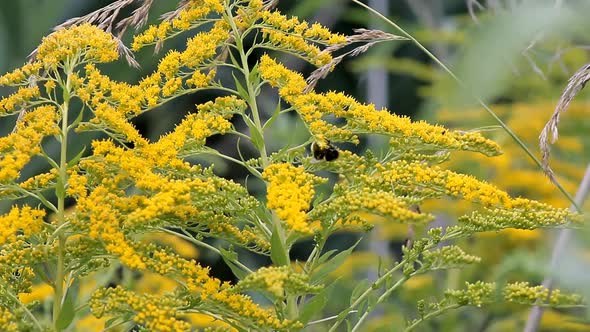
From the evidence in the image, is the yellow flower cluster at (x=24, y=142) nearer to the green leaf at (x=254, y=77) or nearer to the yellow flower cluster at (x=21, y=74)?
the yellow flower cluster at (x=21, y=74)

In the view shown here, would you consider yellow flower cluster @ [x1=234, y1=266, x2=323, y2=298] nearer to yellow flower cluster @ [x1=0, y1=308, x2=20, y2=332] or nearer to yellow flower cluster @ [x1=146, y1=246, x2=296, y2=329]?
yellow flower cluster @ [x1=146, y1=246, x2=296, y2=329]

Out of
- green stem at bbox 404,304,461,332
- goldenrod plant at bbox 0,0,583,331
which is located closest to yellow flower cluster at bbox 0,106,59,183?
goldenrod plant at bbox 0,0,583,331

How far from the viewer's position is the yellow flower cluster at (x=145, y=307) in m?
1.38

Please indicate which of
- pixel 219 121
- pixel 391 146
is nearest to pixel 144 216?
pixel 219 121

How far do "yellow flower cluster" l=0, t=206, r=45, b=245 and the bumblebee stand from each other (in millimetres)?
558

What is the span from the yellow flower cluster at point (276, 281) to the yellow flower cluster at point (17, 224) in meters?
0.44

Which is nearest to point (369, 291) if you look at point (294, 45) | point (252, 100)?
point (252, 100)

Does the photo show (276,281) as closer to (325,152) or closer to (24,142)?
(325,152)

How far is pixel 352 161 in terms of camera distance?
1.73m

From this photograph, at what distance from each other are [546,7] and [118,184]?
1.22 meters

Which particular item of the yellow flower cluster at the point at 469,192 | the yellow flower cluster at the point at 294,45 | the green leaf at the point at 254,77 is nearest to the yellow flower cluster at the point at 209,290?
the yellow flower cluster at the point at 469,192

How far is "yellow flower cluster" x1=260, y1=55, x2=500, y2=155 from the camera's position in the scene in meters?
1.67

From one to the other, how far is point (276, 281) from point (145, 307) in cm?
26

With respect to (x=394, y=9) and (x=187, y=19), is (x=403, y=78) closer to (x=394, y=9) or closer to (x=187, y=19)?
(x=394, y=9)
